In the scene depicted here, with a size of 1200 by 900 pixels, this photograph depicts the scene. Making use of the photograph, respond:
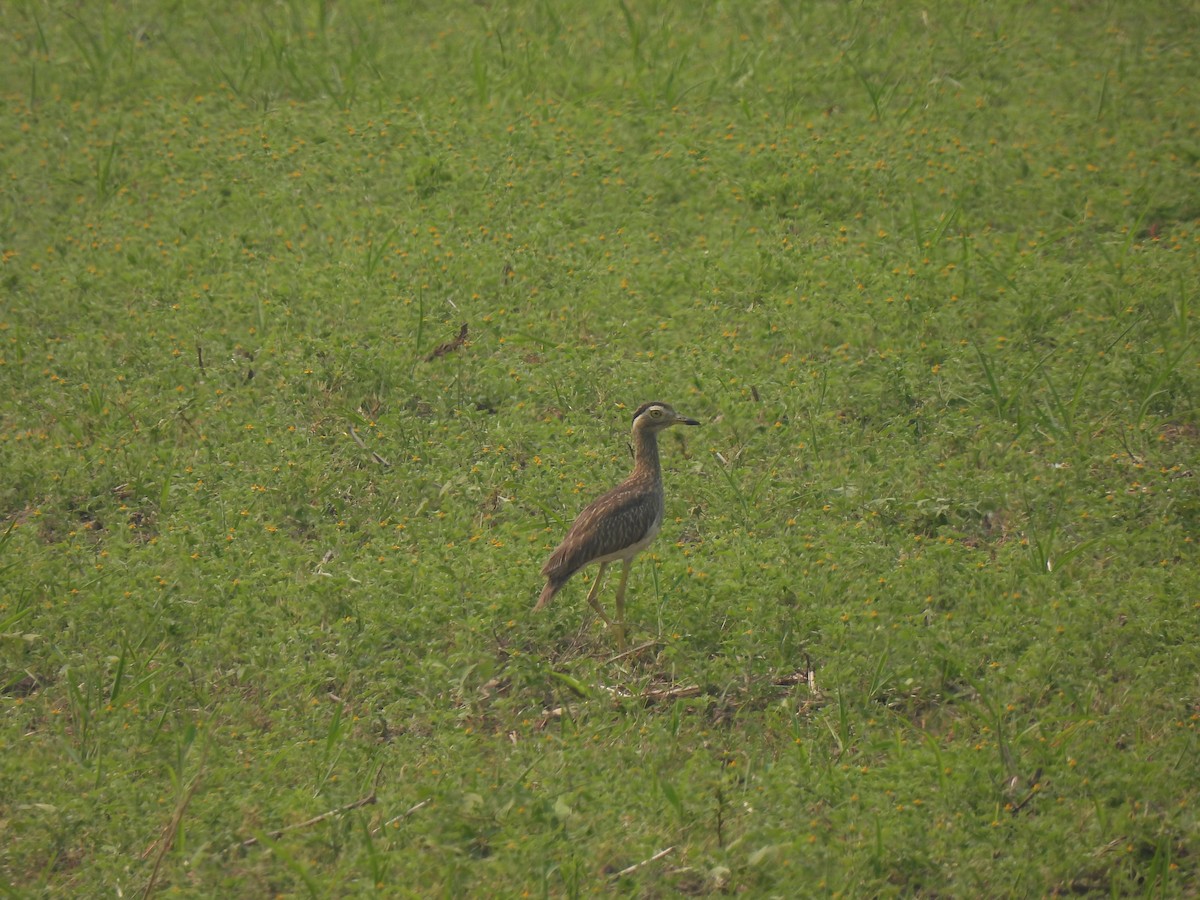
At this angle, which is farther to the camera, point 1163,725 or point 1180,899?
point 1163,725

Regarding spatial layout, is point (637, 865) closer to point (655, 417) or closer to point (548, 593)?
point (548, 593)

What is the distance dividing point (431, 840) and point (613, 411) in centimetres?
414

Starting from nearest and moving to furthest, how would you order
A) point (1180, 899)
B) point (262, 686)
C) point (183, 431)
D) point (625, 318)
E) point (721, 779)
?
1. point (1180, 899)
2. point (721, 779)
3. point (262, 686)
4. point (183, 431)
5. point (625, 318)

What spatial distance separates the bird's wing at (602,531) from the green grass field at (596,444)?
1.39ft

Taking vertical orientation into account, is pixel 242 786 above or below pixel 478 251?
below

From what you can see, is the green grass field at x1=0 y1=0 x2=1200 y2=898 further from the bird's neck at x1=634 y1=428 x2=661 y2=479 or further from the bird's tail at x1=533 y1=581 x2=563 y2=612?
the bird's neck at x1=634 y1=428 x2=661 y2=479

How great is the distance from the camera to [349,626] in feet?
27.5

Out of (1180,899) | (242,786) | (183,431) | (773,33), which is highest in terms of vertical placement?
(773,33)

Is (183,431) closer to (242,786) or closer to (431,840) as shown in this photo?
(242,786)

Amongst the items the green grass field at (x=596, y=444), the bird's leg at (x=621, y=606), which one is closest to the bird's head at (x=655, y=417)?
the green grass field at (x=596, y=444)

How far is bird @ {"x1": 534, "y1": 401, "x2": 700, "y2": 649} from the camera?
822cm

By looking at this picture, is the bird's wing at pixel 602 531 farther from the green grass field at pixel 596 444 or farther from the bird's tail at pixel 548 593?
the green grass field at pixel 596 444

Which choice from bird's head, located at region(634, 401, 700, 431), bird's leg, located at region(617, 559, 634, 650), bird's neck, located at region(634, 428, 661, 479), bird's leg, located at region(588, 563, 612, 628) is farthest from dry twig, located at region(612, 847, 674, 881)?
bird's head, located at region(634, 401, 700, 431)

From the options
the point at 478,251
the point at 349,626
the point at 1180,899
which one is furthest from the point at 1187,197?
the point at 349,626
